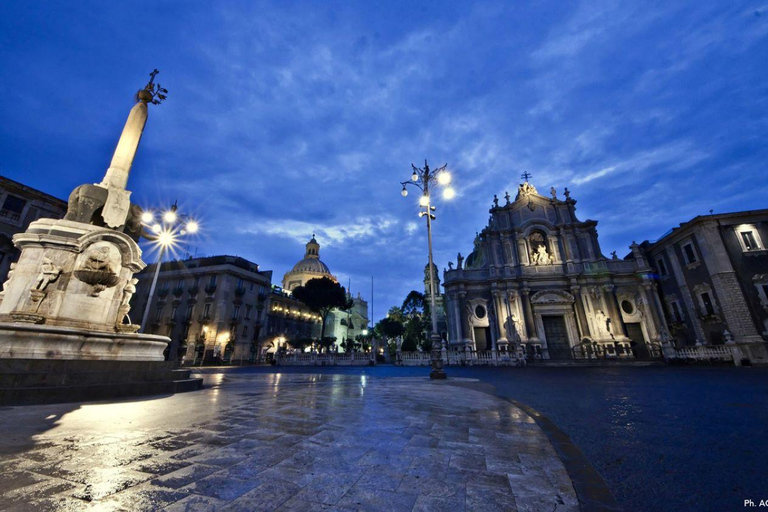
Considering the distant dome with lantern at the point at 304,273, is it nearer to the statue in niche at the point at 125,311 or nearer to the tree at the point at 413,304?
the tree at the point at 413,304

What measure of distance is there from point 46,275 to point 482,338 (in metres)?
27.9

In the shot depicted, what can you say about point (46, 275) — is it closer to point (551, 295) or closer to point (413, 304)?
point (551, 295)

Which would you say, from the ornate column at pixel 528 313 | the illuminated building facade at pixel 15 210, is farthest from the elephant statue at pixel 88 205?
the ornate column at pixel 528 313

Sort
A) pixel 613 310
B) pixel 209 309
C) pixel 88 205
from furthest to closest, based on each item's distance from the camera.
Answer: pixel 209 309, pixel 613 310, pixel 88 205

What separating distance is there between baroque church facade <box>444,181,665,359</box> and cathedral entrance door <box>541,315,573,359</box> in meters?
0.08

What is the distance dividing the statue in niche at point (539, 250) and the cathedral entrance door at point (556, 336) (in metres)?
5.52

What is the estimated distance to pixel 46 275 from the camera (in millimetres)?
6500

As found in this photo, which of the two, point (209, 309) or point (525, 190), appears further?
point (209, 309)

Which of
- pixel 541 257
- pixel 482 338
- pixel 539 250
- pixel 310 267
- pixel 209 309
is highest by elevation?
pixel 310 267

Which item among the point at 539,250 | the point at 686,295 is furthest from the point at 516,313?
the point at 686,295

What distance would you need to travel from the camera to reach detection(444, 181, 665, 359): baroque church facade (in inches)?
1007

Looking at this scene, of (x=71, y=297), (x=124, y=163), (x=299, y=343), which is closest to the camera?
(x=71, y=297)

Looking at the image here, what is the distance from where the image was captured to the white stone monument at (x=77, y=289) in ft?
19.2

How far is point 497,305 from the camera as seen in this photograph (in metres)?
28.0
